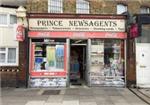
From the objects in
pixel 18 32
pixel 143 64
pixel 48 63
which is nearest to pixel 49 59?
pixel 48 63

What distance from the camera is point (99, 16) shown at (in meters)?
19.5

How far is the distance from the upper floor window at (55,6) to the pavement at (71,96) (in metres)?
4.97

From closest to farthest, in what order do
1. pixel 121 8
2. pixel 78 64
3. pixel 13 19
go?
pixel 13 19 < pixel 78 64 < pixel 121 8

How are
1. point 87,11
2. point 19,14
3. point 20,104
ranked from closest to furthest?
point 20,104
point 19,14
point 87,11

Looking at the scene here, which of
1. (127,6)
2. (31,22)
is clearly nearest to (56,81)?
(31,22)

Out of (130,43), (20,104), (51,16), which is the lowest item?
(20,104)

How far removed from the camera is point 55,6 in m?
21.0

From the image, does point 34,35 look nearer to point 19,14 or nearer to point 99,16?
point 19,14

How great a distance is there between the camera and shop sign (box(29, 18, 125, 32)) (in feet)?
63.6

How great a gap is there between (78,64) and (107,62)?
181 centimetres

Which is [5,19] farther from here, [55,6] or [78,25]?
[78,25]

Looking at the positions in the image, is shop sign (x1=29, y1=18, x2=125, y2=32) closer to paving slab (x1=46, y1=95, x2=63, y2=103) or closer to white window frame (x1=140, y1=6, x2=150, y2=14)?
white window frame (x1=140, y1=6, x2=150, y2=14)

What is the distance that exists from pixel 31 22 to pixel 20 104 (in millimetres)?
6478

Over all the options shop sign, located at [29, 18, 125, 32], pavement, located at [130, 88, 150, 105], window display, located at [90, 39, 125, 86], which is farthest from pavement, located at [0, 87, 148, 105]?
shop sign, located at [29, 18, 125, 32]
